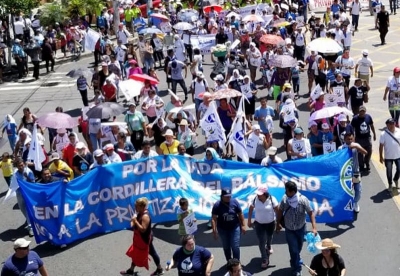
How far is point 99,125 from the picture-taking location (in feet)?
49.9

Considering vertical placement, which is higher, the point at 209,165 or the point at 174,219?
the point at 209,165

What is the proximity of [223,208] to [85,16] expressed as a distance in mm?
23922

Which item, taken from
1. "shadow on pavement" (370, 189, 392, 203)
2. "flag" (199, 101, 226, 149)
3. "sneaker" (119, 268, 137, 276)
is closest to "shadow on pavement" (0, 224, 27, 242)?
"sneaker" (119, 268, 137, 276)

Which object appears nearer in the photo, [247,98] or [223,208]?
[223,208]

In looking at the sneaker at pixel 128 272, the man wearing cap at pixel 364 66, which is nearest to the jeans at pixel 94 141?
the sneaker at pixel 128 272

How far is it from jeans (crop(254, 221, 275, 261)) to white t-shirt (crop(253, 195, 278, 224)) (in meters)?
0.08

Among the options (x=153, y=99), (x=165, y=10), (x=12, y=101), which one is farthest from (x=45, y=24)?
(x=153, y=99)

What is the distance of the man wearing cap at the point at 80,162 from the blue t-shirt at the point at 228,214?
3737 millimetres

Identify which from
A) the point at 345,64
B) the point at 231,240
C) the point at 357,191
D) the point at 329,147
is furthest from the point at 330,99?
the point at 231,240

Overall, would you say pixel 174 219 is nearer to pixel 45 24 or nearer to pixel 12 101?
pixel 12 101

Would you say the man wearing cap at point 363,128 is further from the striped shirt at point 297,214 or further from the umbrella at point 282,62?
the umbrella at point 282,62

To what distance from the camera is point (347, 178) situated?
11.8 m

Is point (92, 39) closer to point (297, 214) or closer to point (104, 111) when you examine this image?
point (104, 111)

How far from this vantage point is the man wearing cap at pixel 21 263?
9102mm
